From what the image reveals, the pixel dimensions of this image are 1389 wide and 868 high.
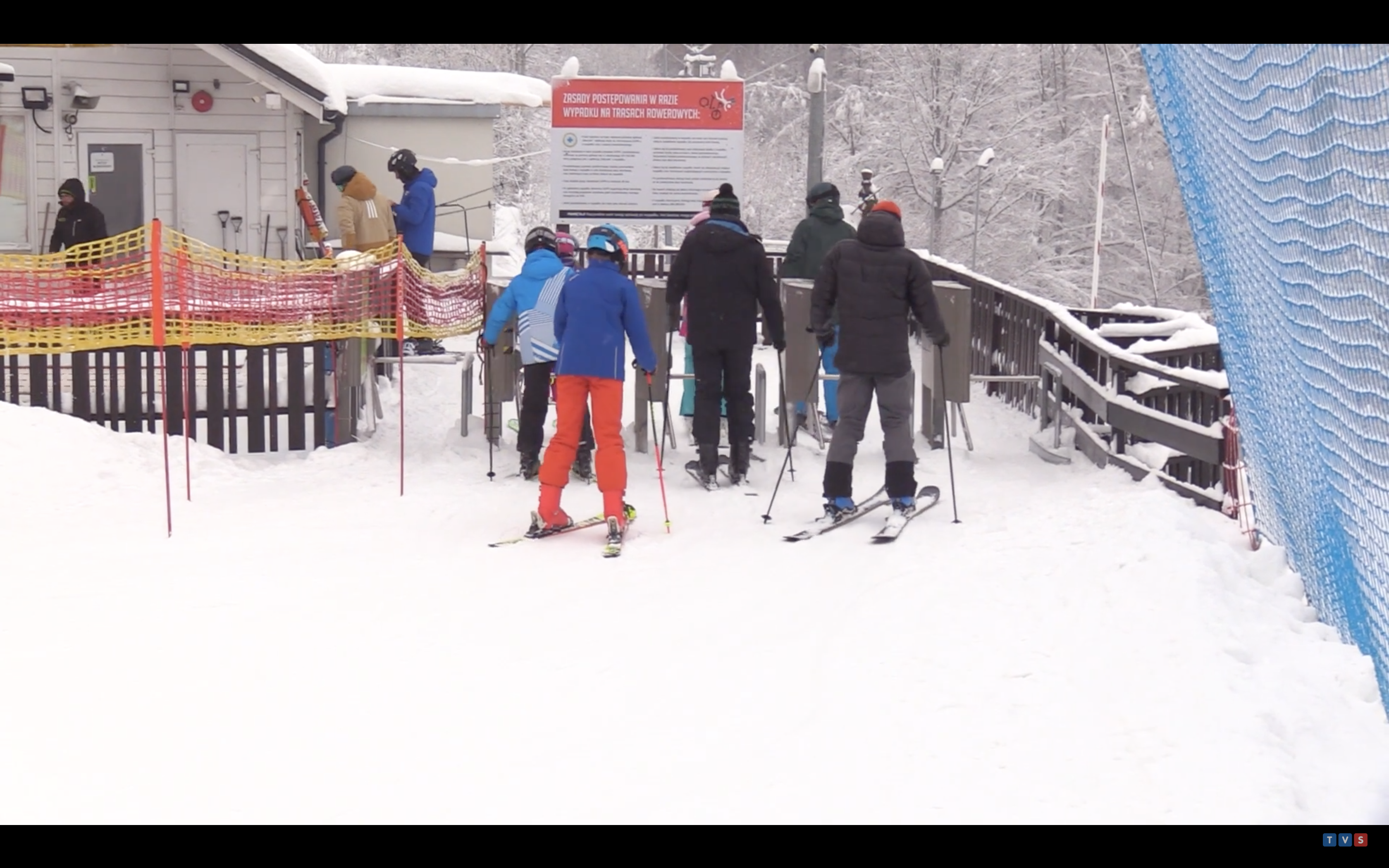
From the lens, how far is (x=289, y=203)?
19656 mm

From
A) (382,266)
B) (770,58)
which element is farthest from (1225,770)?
(770,58)

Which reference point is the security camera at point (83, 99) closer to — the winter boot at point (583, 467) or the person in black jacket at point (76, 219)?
the person in black jacket at point (76, 219)

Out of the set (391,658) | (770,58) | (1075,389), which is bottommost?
(391,658)

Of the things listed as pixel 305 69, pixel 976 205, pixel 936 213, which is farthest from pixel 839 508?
pixel 936 213

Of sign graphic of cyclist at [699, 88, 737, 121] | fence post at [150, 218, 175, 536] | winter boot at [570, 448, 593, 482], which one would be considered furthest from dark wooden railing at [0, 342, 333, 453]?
sign graphic of cyclist at [699, 88, 737, 121]

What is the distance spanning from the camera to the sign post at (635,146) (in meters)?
16.8

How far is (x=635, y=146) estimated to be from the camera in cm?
1686

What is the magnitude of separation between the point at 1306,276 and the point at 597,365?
3.92m

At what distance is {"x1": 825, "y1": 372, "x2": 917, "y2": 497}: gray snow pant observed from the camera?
9211 mm

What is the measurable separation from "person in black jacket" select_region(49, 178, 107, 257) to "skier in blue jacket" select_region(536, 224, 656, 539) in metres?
7.87

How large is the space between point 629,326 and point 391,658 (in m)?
3.06

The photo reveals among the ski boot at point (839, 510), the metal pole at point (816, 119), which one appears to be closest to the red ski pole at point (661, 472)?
the ski boot at point (839, 510)

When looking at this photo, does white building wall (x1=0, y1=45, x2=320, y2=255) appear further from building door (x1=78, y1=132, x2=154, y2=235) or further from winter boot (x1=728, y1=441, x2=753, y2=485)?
winter boot (x1=728, y1=441, x2=753, y2=485)
